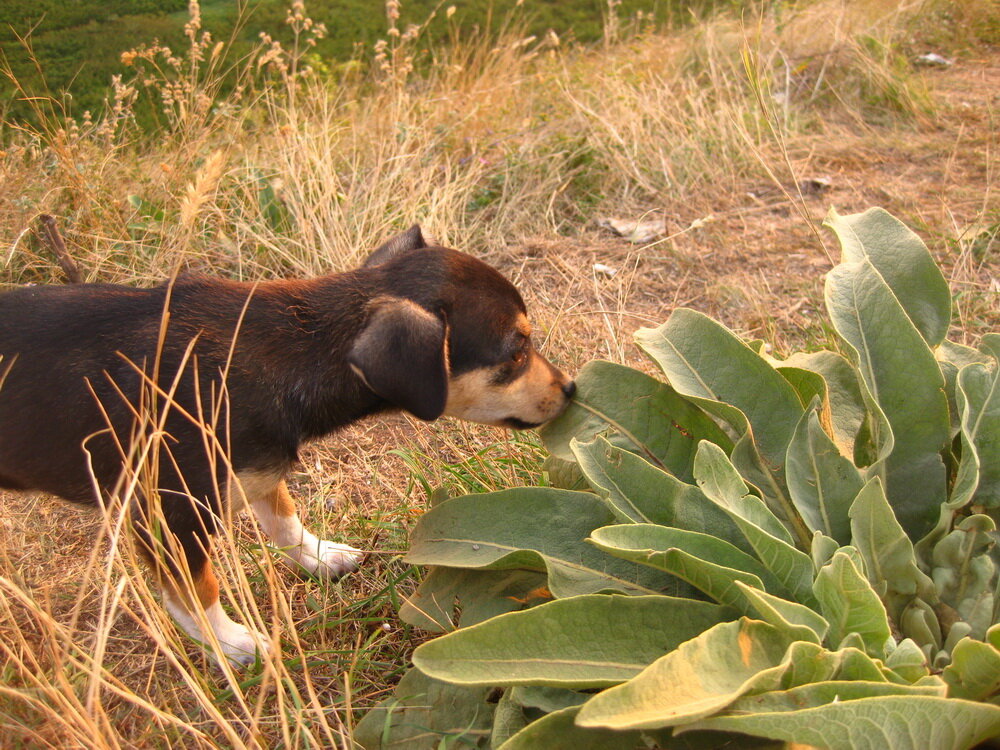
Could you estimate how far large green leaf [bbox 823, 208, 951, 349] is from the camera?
109 inches

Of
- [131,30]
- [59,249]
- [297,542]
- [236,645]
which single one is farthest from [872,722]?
[131,30]

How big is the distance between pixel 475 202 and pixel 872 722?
443cm

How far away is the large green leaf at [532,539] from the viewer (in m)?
2.42

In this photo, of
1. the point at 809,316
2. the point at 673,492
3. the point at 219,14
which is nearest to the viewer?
the point at 673,492

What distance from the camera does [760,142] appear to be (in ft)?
19.5

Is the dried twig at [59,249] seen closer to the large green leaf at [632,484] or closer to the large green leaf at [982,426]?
the large green leaf at [632,484]

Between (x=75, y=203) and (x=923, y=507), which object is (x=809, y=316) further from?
(x=75, y=203)

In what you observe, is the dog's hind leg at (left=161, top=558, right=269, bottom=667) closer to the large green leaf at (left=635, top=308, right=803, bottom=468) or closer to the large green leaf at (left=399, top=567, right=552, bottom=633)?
the large green leaf at (left=399, top=567, right=552, bottom=633)

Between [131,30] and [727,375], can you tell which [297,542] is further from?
[131,30]

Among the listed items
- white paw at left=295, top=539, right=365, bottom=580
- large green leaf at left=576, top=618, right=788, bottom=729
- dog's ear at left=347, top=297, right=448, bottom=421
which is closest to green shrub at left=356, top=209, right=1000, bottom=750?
large green leaf at left=576, top=618, right=788, bottom=729

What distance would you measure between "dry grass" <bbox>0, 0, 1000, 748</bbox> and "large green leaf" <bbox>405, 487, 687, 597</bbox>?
17.7 inches

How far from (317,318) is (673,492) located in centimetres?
136

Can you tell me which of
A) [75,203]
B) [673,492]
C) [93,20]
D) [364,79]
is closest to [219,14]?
[93,20]

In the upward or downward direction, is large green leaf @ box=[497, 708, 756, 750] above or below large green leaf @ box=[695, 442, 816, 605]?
below
